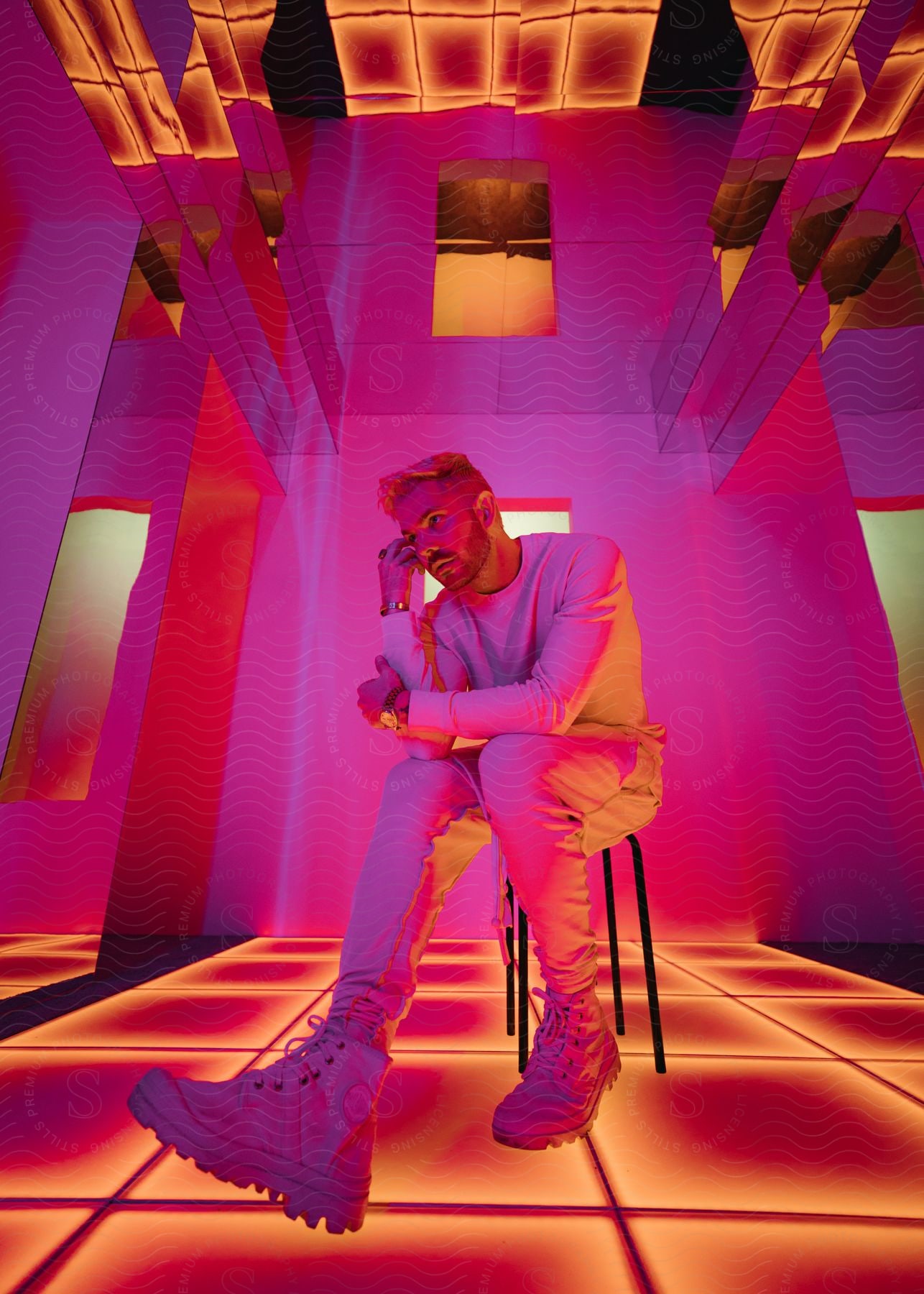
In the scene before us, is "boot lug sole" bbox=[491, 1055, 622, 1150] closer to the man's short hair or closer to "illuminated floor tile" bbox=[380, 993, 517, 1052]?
"illuminated floor tile" bbox=[380, 993, 517, 1052]

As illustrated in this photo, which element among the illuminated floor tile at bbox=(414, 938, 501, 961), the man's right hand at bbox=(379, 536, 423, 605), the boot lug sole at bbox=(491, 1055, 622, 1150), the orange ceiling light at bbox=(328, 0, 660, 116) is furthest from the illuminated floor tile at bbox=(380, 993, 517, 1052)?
the orange ceiling light at bbox=(328, 0, 660, 116)

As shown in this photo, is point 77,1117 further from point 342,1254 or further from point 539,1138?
point 539,1138

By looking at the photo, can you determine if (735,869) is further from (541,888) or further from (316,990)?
(541,888)

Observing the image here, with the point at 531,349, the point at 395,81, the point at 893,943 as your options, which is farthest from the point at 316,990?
the point at 395,81

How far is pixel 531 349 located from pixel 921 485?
1.73 m

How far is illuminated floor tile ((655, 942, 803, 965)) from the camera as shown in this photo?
2209 mm

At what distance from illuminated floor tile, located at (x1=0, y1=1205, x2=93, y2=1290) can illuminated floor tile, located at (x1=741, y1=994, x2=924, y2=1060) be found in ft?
3.96

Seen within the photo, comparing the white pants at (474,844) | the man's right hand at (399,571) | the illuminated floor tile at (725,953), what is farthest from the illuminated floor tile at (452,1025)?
the illuminated floor tile at (725,953)

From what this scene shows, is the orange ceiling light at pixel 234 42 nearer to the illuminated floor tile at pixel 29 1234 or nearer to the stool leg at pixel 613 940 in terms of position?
the stool leg at pixel 613 940

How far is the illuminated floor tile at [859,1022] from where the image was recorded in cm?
124

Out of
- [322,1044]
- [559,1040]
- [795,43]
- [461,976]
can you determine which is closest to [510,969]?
[559,1040]

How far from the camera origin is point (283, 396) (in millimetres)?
2770

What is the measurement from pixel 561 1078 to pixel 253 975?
1256mm

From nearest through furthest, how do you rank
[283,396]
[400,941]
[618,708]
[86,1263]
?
[86,1263] → [400,941] → [618,708] → [283,396]
